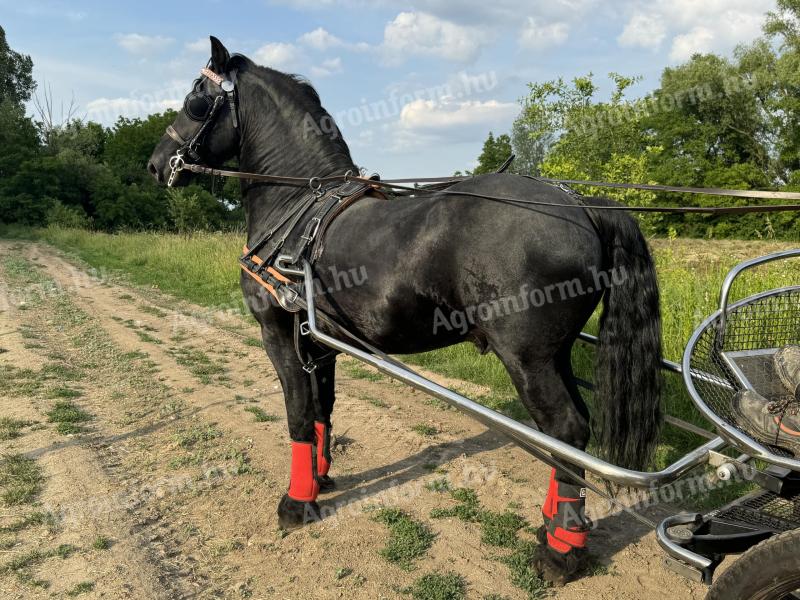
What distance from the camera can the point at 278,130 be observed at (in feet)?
12.5

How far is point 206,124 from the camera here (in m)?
3.79

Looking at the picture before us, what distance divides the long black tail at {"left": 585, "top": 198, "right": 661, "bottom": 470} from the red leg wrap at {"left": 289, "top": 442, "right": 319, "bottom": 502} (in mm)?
1744

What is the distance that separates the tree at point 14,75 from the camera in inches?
1779

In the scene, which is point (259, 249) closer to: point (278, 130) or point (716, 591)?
point (278, 130)

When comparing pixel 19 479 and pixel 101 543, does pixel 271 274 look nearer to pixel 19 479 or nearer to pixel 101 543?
pixel 101 543

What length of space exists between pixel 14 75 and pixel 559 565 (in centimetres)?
5786

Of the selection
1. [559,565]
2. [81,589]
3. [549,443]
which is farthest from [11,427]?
[549,443]

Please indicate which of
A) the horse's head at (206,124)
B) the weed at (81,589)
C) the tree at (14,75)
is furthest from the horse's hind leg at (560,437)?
the tree at (14,75)

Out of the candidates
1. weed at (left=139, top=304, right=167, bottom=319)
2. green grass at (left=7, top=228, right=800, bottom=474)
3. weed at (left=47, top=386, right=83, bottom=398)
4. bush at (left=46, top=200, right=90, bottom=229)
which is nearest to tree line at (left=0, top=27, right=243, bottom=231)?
bush at (left=46, top=200, right=90, bottom=229)

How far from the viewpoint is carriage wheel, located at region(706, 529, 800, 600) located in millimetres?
1779

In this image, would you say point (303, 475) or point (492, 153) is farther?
point (492, 153)

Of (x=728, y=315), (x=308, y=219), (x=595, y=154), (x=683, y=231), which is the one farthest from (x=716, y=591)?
(x=683, y=231)

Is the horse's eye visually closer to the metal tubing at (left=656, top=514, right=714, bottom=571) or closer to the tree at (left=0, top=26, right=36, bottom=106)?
the metal tubing at (left=656, top=514, right=714, bottom=571)

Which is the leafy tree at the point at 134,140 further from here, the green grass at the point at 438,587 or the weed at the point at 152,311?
the green grass at the point at 438,587
